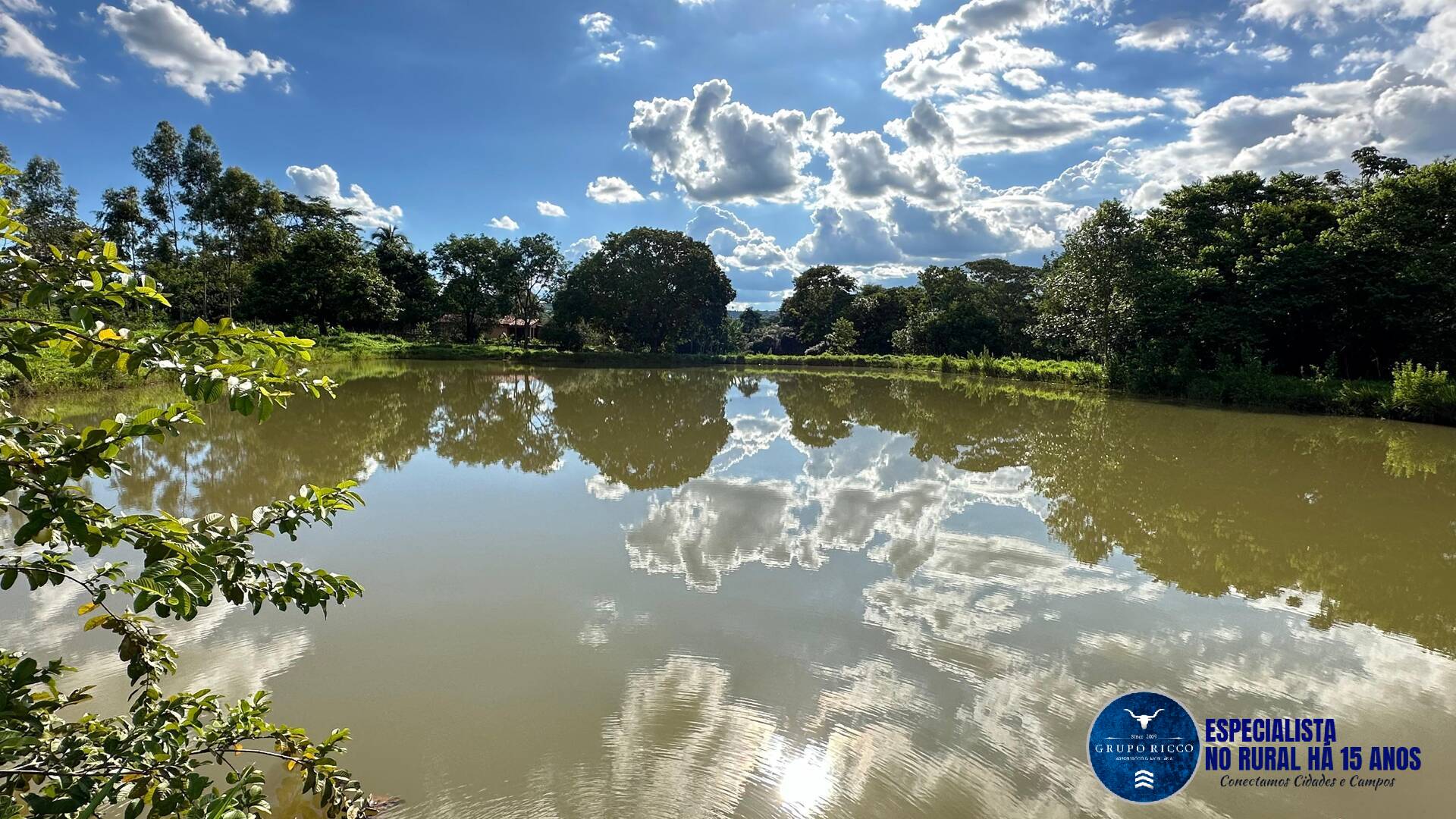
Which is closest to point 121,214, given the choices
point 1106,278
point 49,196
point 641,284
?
point 49,196

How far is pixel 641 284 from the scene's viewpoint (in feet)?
111

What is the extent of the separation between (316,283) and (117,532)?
1329 inches

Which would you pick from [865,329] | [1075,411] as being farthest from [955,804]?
[865,329]

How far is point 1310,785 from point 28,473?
152 inches

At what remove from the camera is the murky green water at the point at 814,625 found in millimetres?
2447

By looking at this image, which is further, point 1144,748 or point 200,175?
point 200,175

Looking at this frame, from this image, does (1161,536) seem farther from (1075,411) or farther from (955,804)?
(1075,411)

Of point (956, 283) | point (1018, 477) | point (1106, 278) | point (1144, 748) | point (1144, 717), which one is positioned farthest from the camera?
point (956, 283)

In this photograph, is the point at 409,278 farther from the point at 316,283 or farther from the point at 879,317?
the point at 879,317

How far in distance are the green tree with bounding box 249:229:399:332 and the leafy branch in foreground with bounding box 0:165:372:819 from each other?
33373 mm

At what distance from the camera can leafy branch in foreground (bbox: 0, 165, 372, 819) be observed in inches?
38.8

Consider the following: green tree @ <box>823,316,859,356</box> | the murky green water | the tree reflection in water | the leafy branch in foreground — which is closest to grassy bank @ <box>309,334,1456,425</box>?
the tree reflection in water

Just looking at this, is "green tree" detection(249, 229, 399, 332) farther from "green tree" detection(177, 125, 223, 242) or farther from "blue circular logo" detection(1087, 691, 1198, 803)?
"blue circular logo" detection(1087, 691, 1198, 803)

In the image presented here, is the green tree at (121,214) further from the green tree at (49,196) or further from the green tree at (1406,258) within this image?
the green tree at (1406,258)
